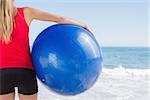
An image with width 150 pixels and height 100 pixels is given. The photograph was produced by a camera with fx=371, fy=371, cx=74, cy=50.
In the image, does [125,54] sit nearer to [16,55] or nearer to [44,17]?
[44,17]

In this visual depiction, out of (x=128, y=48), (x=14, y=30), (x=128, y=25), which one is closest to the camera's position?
(x=14, y=30)

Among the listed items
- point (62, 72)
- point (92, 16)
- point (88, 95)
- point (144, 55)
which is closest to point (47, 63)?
point (62, 72)

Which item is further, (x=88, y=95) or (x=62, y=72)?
(x=88, y=95)

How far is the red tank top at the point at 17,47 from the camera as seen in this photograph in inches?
126

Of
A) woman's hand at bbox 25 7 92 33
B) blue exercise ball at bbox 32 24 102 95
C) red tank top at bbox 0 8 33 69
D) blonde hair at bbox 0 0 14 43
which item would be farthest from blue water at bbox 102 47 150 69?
blonde hair at bbox 0 0 14 43

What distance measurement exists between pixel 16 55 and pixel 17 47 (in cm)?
7

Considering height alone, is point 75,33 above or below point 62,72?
above

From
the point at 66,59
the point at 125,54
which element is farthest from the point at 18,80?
the point at 125,54

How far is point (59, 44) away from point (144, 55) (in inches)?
772

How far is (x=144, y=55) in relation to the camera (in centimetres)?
2236

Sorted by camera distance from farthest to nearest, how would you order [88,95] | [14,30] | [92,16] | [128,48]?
[128,48] → [92,16] → [88,95] → [14,30]

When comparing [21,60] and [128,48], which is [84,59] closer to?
[21,60]

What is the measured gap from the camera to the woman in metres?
3.15

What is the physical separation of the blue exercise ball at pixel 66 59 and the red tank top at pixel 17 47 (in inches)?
4.8
